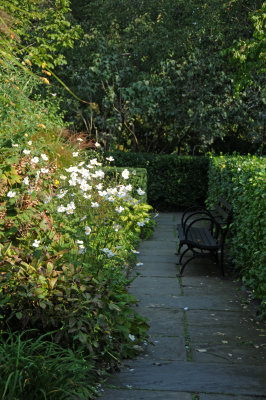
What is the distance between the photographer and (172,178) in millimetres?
13609

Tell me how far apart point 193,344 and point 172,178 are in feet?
32.3

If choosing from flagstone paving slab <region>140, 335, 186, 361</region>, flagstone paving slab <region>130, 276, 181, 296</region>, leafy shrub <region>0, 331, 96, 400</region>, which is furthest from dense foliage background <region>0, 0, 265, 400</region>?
flagstone paving slab <region>130, 276, 181, 296</region>

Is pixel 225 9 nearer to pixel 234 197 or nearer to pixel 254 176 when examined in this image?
pixel 234 197

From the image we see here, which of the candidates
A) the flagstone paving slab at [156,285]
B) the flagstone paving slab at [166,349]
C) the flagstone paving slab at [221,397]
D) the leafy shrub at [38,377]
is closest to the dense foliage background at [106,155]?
the leafy shrub at [38,377]

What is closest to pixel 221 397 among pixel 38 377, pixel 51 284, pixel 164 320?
pixel 38 377

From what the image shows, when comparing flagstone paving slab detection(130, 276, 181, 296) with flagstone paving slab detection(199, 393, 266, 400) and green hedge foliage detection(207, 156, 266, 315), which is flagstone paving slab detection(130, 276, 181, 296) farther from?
flagstone paving slab detection(199, 393, 266, 400)

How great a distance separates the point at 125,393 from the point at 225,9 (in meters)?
13.4

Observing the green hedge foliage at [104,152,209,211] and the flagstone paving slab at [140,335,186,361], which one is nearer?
the flagstone paving slab at [140,335,186,361]

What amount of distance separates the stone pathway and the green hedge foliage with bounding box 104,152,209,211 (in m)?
6.84

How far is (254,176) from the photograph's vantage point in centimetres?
555

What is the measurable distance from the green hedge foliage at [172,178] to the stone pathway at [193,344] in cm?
684

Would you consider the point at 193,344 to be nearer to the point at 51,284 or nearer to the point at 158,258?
the point at 51,284

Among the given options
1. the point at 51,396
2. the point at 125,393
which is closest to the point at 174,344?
the point at 125,393

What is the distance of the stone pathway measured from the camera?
3.00m
